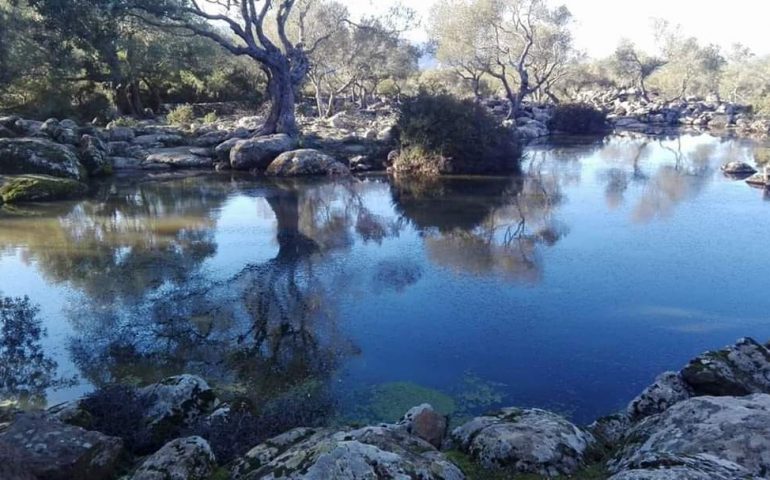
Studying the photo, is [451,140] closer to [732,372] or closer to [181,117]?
[181,117]

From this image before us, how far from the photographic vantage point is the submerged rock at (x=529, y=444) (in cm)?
570

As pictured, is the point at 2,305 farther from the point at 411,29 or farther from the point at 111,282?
the point at 411,29

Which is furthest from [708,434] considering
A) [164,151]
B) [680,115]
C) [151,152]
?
[680,115]

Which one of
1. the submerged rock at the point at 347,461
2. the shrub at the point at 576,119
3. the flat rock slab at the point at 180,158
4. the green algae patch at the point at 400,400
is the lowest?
the green algae patch at the point at 400,400

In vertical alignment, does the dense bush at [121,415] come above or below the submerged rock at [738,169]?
below


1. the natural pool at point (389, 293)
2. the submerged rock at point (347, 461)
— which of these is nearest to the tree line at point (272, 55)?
the natural pool at point (389, 293)

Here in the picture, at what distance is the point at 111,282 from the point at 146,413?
7.18 metres

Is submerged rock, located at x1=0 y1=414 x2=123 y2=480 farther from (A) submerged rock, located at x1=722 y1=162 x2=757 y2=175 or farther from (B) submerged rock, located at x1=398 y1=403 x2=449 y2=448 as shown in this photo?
(A) submerged rock, located at x1=722 y1=162 x2=757 y2=175

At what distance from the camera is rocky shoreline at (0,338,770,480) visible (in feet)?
14.7

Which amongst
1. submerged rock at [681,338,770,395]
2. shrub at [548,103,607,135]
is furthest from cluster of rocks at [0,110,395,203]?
submerged rock at [681,338,770,395]

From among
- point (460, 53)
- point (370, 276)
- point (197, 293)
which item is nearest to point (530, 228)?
point (370, 276)

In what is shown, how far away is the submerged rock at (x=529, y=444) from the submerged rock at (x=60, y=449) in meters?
3.45

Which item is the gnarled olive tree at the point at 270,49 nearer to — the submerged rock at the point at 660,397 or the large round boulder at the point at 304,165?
the large round boulder at the point at 304,165

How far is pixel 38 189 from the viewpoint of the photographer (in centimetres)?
2347
